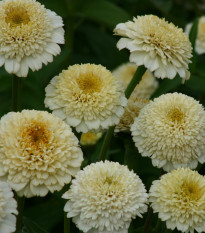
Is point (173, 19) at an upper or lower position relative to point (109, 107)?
lower

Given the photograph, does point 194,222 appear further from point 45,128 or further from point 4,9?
point 4,9

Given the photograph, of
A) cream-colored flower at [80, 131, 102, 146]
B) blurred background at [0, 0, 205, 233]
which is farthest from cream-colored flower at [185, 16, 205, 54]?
cream-colored flower at [80, 131, 102, 146]

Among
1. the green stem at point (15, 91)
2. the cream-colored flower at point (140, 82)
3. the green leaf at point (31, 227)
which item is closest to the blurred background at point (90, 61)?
the green leaf at point (31, 227)

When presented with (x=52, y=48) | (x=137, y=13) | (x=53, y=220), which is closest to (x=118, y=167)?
(x=52, y=48)

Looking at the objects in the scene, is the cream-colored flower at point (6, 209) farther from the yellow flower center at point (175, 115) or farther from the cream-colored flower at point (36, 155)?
the yellow flower center at point (175, 115)

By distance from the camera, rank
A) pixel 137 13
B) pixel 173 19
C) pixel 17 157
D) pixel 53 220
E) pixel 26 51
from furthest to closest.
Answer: pixel 137 13, pixel 173 19, pixel 53 220, pixel 26 51, pixel 17 157

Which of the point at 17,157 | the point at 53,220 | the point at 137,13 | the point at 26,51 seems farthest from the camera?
the point at 137,13

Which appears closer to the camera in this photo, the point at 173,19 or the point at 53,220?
the point at 53,220

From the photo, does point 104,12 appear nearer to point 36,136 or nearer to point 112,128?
point 112,128

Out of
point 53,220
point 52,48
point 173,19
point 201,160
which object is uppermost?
point 52,48
